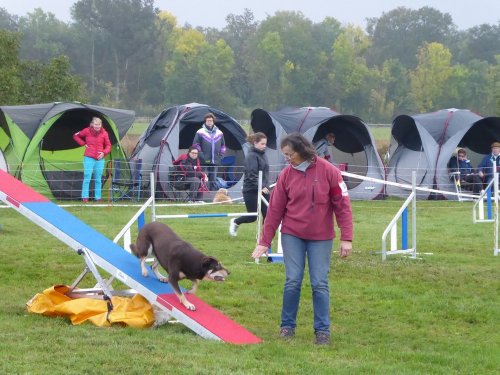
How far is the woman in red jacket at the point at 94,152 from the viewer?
1694 centimetres

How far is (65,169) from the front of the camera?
1889cm

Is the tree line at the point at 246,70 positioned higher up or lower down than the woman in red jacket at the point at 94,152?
higher up

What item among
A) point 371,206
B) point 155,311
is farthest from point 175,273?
point 371,206

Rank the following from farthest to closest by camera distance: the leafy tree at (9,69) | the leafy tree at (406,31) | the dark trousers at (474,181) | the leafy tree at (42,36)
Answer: the leafy tree at (406,31) → the leafy tree at (42,36) → the leafy tree at (9,69) → the dark trousers at (474,181)

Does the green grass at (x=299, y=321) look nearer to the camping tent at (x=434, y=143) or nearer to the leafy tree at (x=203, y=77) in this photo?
the camping tent at (x=434, y=143)

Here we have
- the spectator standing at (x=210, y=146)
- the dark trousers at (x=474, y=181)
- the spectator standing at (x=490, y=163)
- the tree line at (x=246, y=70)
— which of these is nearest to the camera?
the spectator standing at (x=210, y=146)

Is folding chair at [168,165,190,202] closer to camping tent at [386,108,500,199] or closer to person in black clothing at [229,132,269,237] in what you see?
camping tent at [386,108,500,199]

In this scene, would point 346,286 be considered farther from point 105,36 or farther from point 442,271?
point 105,36

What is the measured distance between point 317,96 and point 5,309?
2428 inches

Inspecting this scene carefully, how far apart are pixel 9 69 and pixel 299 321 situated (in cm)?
1993

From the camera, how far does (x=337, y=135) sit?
22.6 metres

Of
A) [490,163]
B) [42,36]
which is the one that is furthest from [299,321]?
[42,36]

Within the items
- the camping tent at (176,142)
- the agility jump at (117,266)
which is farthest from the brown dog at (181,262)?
the camping tent at (176,142)

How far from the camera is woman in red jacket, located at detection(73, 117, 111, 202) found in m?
16.9
